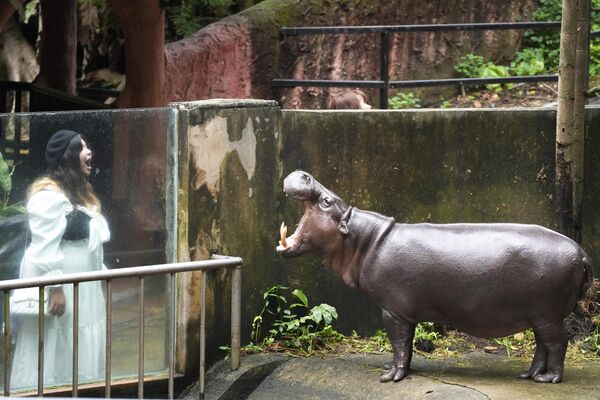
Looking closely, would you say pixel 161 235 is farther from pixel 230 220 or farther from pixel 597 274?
pixel 597 274

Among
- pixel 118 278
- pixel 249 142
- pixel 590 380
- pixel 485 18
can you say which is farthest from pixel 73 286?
pixel 485 18

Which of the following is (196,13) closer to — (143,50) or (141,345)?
(143,50)

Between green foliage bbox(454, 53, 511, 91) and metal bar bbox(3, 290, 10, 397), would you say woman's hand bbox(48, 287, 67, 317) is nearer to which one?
metal bar bbox(3, 290, 10, 397)

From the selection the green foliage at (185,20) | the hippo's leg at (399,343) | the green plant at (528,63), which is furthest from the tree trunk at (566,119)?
Result: the green foliage at (185,20)

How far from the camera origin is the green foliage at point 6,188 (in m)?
Result: 6.16

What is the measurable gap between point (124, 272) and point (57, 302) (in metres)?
0.48

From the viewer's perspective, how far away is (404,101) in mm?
11719

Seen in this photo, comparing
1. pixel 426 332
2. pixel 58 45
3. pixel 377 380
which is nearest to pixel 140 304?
pixel 377 380

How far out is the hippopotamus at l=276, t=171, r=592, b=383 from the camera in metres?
6.14

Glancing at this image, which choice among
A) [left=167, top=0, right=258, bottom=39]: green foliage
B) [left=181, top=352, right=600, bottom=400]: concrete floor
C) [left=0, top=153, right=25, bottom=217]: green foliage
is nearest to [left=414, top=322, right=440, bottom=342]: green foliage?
[left=181, top=352, right=600, bottom=400]: concrete floor

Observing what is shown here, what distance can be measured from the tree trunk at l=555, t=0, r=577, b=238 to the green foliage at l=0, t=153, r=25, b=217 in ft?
10.5

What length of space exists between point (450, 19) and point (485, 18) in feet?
1.37

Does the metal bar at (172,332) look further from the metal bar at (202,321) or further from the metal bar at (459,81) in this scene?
the metal bar at (459,81)

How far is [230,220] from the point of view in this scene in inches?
281
